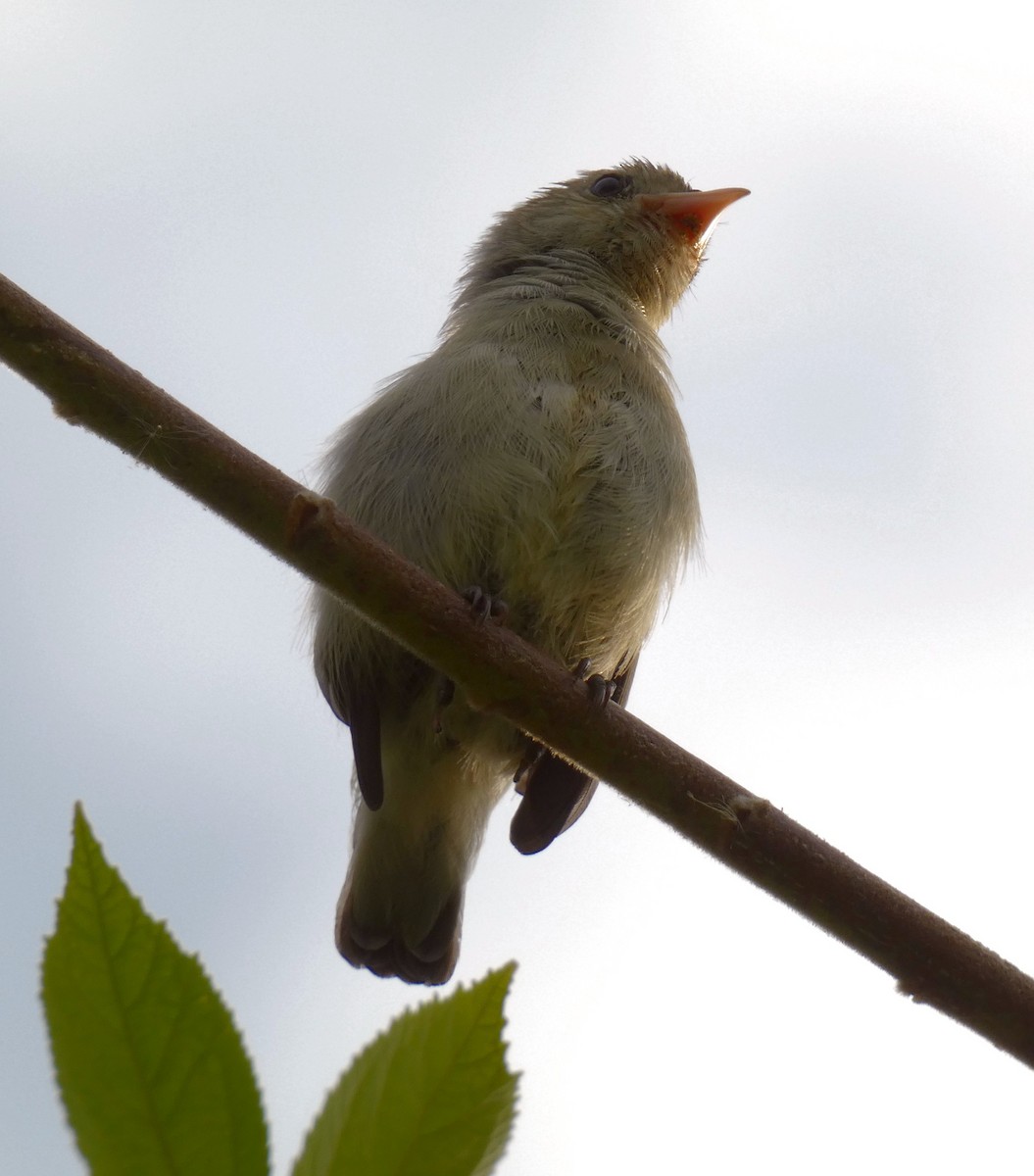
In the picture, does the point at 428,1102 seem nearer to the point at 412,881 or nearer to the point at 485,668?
the point at 485,668

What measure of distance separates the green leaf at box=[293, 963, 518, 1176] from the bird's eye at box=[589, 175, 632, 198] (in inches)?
253

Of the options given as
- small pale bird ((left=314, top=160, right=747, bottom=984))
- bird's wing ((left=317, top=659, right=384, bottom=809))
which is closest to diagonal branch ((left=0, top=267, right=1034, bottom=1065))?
small pale bird ((left=314, top=160, right=747, bottom=984))

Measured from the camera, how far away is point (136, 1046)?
1.05 metres

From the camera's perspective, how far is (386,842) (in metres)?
5.42

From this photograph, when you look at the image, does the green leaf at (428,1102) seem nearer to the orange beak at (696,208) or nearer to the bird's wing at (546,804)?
the bird's wing at (546,804)

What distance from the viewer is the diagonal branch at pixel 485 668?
2744 mm

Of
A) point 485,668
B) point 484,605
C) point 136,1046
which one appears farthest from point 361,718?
point 136,1046

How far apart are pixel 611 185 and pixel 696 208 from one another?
585mm

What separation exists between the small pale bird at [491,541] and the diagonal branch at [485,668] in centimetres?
87

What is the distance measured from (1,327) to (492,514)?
2.13m

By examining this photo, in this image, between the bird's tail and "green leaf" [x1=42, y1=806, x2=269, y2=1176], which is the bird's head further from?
"green leaf" [x1=42, y1=806, x2=269, y2=1176]

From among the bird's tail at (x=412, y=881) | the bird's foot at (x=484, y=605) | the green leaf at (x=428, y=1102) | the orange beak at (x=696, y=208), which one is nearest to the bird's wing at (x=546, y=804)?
the bird's tail at (x=412, y=881)

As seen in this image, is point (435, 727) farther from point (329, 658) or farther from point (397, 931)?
point (397, 931)

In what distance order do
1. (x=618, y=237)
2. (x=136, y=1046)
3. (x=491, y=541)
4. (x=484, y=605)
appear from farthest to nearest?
A: 1. (x=618, y=237)
2. (x=491, y=541)
3. (x=484, y=605)
4. (x=136, y=1046)
